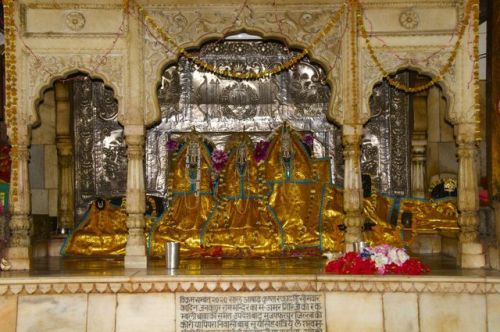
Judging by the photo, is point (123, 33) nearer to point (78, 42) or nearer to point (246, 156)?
point (78, 42)

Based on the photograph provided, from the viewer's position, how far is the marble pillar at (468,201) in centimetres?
824

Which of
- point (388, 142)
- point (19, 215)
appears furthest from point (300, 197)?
point (19, 215)

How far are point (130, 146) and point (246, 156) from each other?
2.34 m

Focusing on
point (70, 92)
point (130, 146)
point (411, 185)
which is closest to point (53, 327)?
point (130, 146)

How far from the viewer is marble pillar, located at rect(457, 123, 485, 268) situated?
824cm

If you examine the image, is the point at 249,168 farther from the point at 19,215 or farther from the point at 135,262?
the point at 19,215

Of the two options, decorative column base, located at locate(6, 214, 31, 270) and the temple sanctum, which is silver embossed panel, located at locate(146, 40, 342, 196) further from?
decorative column base, located at locate(6, 214, 31, 270)

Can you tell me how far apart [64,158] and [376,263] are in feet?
18.6

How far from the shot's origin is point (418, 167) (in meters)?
11.2

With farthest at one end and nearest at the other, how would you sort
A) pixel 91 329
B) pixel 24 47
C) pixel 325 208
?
pixel 325 208
pixel 24 47
pixel 91 329

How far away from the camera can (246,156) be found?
1041 centimetres

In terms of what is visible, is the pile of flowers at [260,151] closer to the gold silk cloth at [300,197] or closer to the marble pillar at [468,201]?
the gold silk cloth at [300,197]

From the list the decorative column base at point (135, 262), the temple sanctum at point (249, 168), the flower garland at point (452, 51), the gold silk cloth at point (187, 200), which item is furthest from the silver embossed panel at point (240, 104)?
the decorative column base at point (135, 262)

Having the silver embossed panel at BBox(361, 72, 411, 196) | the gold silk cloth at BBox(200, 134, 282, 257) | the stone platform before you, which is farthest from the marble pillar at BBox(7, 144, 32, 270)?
the silver embossed panel at BBox(361, 72, 411, 196)
